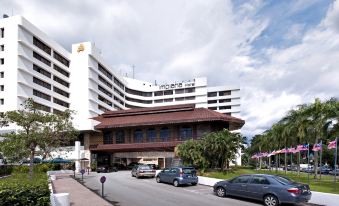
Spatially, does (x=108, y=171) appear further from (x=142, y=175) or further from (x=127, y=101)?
(x=127, y=101)

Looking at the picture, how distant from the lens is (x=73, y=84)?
279ft

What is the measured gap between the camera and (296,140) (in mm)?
47500

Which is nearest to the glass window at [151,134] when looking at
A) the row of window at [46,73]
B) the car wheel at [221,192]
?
the row of window at [46,73]

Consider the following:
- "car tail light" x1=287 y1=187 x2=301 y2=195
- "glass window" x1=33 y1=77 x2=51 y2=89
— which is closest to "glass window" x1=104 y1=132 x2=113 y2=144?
"glass window" x1=33 y1=77 x2=51 y2=89

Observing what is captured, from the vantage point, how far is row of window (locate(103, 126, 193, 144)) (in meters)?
52.8

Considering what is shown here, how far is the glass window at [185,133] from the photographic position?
52500 mm

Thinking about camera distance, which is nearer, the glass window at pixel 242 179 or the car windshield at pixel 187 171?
the glass window at pixel 242 179

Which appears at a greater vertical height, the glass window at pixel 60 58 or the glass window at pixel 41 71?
the glass window at pixel 60 58

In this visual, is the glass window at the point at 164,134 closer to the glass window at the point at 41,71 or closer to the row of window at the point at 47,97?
the row of window at the point at 47,97

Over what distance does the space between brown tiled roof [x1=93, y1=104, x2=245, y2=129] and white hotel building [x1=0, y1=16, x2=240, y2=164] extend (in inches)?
159

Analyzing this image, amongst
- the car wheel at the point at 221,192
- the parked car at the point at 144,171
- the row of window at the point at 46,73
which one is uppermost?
the row of window at the point at 46,73

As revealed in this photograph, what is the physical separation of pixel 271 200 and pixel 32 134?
50.0ft

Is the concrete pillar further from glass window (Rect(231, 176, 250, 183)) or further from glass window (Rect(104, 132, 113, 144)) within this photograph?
glass window (Rect(231, 176, 250, 183))

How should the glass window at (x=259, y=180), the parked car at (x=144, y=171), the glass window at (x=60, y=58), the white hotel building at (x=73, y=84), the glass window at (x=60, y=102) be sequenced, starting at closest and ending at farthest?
the glass window at (x=259, y=180) → the parked car at (x=144, y=171) → the white hotel building at (x=73, y=84) → the glass window at (x=60, y=102) → the glass window at (x=60, y=58)
